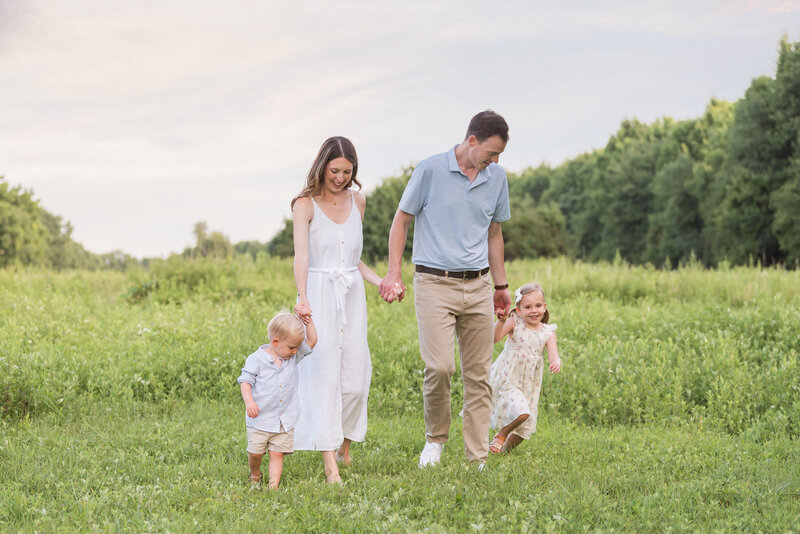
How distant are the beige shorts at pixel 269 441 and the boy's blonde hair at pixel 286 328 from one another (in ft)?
2.44

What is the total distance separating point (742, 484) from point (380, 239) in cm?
3736

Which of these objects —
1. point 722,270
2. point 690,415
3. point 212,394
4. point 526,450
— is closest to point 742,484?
point 526,450

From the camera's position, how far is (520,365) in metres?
6.69

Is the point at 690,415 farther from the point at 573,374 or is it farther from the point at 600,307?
the point at 600,307

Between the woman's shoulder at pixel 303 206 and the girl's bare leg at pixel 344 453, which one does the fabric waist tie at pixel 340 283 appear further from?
the girl's bare leg at pixel 344 453

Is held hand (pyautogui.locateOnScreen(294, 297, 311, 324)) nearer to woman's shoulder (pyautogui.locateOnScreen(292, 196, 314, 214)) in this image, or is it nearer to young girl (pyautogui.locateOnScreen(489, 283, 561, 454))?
woman's shoulder (pyautogui.locateOnScreen(292, 196, 314, 214))

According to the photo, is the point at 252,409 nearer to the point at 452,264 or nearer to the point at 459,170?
the point at 452,264

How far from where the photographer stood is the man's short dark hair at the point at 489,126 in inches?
225

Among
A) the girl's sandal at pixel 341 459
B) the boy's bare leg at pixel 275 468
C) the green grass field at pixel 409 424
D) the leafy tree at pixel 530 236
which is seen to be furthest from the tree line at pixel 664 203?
the boy's bare leg at pixel 275 468

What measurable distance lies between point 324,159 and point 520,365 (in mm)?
2668

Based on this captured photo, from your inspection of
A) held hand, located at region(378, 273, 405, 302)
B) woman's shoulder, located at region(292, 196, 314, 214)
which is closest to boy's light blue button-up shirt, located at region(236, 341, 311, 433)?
held hand, located at region(378, 273, 405, 302)

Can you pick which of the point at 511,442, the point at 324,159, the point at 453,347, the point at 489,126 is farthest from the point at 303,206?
the point at 511,442

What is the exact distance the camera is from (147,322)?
38.1 feet

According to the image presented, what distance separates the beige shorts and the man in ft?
3.92
